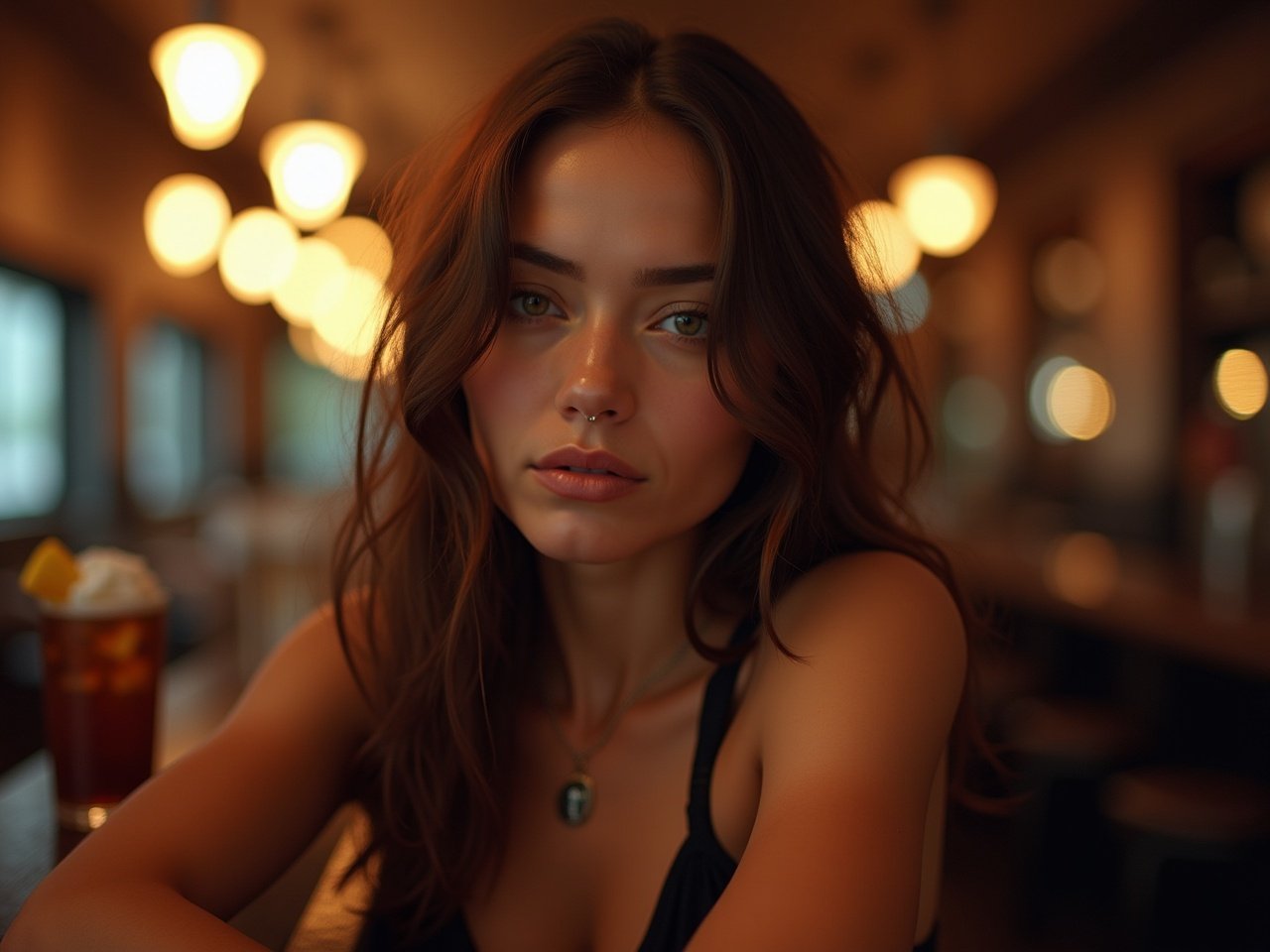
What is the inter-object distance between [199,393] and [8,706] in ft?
26.7

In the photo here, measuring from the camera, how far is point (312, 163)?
3.88 metres

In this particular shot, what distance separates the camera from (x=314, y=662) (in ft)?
3.73

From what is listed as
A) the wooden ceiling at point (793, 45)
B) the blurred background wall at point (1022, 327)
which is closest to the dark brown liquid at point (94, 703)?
the blurred background wall at point (1022, 327)

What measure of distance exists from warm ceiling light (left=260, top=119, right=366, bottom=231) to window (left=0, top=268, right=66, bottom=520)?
6.77 ft

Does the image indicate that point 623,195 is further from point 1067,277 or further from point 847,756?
point 1067,277

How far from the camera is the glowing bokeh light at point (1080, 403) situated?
663cm

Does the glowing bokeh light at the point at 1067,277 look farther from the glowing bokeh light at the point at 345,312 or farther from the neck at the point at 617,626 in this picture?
the neck at the point at 617,626

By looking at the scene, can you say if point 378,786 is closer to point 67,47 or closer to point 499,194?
point 499,194

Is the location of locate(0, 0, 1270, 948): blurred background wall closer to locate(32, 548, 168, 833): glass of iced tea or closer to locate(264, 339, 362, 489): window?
locate(32, 548, 168, 833): glass of iced tea

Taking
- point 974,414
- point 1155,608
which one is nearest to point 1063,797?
point 1155,608

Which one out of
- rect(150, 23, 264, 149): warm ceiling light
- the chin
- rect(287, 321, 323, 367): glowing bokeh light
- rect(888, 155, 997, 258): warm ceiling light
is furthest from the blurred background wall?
the chin

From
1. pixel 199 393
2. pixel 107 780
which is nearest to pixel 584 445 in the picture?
pixel 107 780

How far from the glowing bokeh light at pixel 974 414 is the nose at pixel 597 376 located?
7.85 metres

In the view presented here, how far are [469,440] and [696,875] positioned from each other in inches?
18.5
